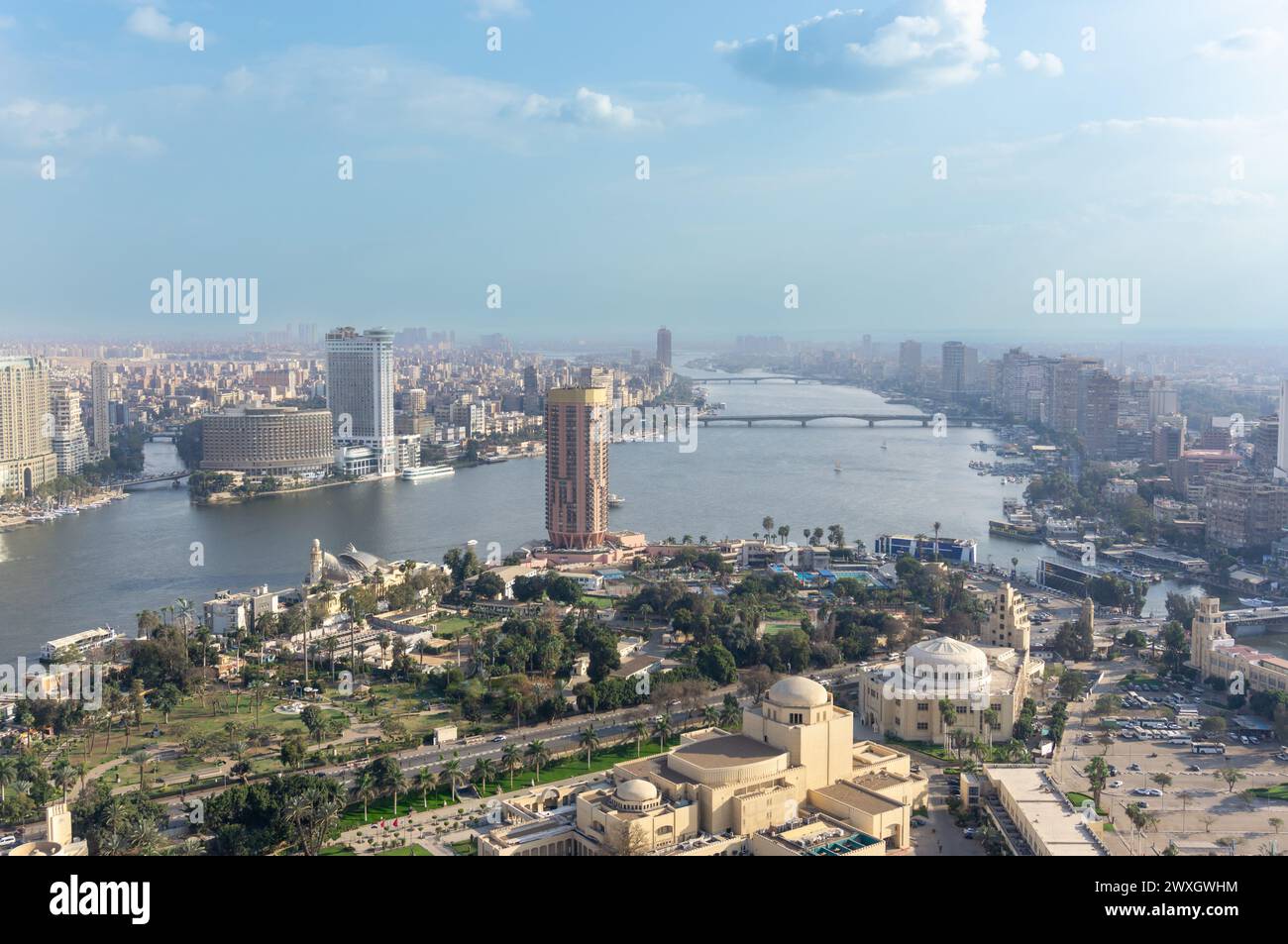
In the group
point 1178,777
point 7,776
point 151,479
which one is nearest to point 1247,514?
point 1178,777

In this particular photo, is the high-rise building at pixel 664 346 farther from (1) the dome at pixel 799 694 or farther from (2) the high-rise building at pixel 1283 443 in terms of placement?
(1) the dome at pixel 799 694

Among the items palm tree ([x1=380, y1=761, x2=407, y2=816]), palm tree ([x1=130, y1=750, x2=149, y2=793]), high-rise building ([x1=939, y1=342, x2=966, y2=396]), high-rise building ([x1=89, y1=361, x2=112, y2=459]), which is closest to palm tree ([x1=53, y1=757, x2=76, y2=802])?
palm tree ([x1=130, y1=750, x2=149, y2=793])

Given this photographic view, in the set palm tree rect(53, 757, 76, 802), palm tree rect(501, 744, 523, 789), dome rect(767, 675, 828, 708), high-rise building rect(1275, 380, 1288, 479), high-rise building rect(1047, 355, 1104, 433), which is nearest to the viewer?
dome rect(767, 675, 828, 708)

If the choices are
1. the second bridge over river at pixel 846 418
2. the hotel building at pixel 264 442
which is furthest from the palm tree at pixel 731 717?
the second bridge over river at pixel 846 418

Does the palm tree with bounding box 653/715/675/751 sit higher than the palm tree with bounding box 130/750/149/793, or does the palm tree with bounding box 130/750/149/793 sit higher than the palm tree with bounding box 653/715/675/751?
the palm tree with bounding box 653/715/675/751

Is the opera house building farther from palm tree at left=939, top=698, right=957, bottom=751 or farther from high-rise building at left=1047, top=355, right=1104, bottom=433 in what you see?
high-rise building at left=1047, top=355, right=1104, bottom=433
